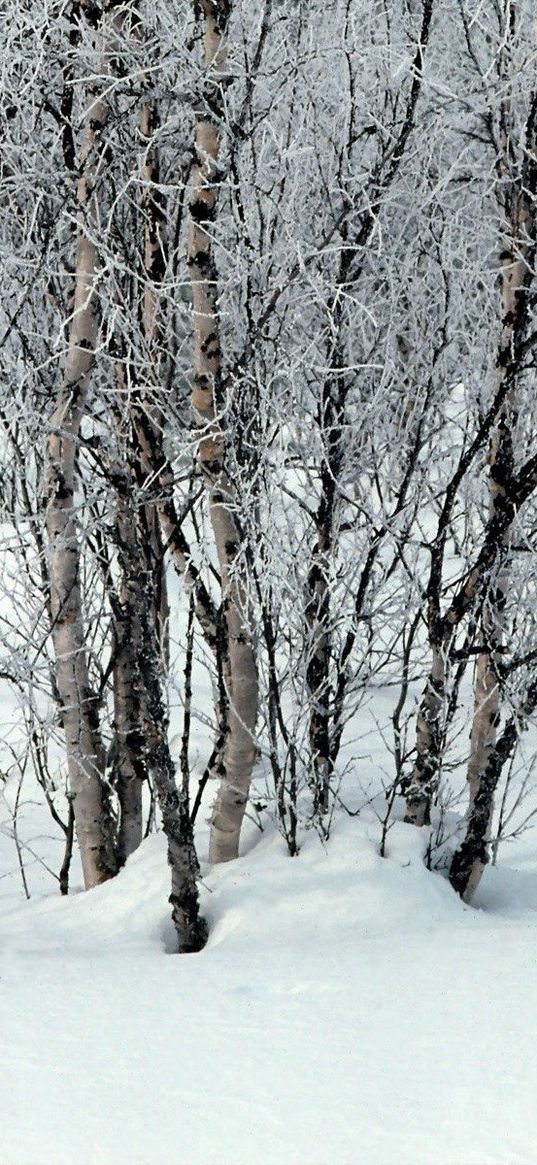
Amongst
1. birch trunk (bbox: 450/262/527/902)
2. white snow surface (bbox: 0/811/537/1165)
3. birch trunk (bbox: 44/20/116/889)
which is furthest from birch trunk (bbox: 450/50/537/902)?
birch trunk (bbox: 44/20/116/889)

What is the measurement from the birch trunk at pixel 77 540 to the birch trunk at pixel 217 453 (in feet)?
1.43

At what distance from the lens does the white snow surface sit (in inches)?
121

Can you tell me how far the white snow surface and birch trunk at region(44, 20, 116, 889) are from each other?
33 centimetres

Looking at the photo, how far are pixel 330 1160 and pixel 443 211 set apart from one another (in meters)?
4.11

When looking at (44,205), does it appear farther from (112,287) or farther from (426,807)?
(426,807)

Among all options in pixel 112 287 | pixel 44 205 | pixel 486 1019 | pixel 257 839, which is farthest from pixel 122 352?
pixel 486 1019

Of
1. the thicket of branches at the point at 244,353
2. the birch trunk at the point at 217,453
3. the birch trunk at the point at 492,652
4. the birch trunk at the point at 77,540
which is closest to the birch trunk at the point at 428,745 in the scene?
the thicket of branches at the point at 244,353

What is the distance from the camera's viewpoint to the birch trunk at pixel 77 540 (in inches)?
181

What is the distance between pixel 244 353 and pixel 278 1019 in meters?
2.38

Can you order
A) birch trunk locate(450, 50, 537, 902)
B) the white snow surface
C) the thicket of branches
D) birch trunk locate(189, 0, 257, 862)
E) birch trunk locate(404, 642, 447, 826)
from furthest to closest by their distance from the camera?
birch trunk locate(404, 642, 447, 826) < birch trunk locate(450, 50, 537, 902) < the thicket of branches < birch trunk locate(189, 0, 257, 862) < the white snow surface

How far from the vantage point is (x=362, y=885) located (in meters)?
4.70

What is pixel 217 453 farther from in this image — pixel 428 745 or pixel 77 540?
pixel 428 745

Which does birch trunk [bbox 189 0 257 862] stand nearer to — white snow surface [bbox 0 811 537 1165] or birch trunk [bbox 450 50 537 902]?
white snow surface [bbox 0 811 537 1165]

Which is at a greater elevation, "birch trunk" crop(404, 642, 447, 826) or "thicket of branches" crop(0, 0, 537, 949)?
"thicket of branches" crop(0, 0, 537, 949)
